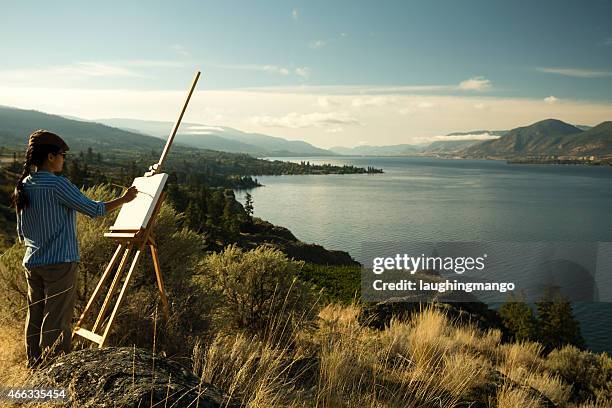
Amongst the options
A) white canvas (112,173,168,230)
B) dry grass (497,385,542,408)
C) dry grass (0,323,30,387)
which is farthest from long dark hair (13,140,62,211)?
dry grass (497,385,542,408)

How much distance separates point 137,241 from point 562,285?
40.2 m

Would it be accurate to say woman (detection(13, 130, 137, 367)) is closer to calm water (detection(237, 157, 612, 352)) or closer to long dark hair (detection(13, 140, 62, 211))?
long dark hair (detection(13, 140, 62, 211))

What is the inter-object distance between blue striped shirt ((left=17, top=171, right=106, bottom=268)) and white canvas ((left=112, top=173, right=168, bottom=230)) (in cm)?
49

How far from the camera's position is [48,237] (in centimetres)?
372

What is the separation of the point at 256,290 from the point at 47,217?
11.2 ft

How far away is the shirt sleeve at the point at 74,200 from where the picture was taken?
12.3 ft

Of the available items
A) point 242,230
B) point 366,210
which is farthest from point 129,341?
point 366,210

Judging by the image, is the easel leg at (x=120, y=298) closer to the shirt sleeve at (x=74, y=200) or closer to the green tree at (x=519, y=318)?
the shirt sleeve at (x=74, y=200)

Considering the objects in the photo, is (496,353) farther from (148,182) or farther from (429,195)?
(429,195)

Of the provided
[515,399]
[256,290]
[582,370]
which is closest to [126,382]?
[515,399]

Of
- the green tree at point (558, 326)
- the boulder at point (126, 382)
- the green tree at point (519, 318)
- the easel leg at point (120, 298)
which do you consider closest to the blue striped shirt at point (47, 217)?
the easel leg at point (120, 298)

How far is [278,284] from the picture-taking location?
6.61m

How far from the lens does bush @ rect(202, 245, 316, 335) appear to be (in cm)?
655

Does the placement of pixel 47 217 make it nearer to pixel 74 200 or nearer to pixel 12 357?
pixel 74 200
